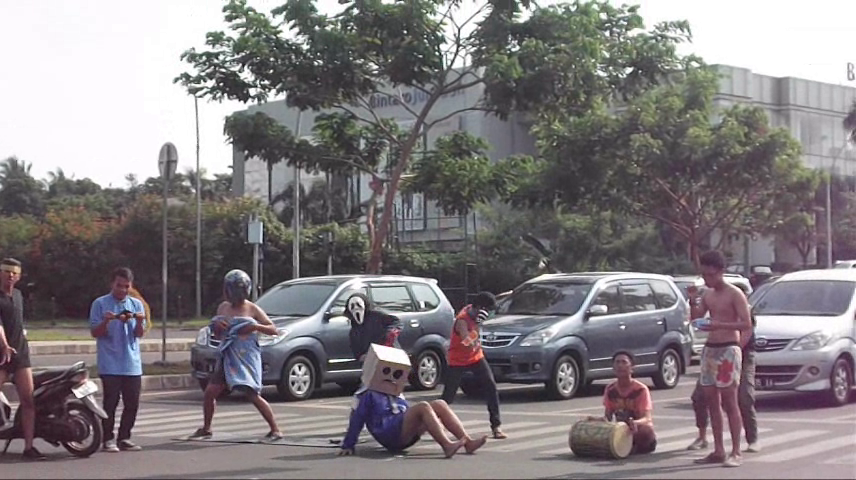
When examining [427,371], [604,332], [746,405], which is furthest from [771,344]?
[427,371]

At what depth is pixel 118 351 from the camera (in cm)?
1210

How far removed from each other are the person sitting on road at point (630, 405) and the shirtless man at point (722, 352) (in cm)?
79

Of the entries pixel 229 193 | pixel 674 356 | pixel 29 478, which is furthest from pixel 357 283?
pixel 229 193

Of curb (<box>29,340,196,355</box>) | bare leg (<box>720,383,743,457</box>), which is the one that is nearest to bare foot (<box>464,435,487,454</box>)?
bare leg (<box>720,383,743,457</box>)

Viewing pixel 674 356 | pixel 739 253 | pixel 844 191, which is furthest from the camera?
pixel 739 253

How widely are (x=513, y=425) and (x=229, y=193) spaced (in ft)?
251

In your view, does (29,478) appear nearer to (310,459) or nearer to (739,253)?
(310,459)

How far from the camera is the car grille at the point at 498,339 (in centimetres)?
1794

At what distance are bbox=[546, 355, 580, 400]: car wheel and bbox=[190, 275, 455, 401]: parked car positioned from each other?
7.98 feet

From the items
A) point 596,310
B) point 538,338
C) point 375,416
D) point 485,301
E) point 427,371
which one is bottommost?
point 427,371

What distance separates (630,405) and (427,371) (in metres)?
8.08

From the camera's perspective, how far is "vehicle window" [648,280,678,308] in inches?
794

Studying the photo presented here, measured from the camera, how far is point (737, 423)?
10742mm

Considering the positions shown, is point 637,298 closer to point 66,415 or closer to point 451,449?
point 451,449
